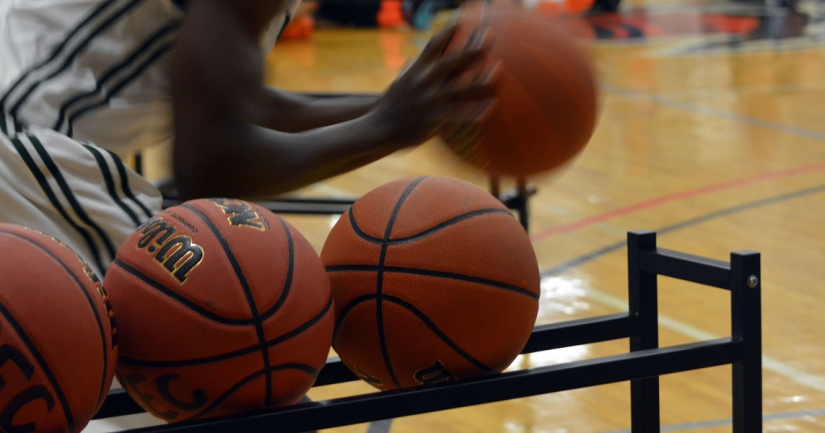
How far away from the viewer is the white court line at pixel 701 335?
8.32 ft

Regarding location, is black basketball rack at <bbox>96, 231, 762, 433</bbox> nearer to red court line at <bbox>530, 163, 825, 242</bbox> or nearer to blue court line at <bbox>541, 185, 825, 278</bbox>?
blue court line at <bbox>541, 185, 825, 278</bbox>

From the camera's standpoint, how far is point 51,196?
5.46 feet

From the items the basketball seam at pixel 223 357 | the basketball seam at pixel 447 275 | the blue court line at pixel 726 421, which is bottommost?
the blue court line at pixel 726 421

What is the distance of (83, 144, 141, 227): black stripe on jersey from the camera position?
171cm

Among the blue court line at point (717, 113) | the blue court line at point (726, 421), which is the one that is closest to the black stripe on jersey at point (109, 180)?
the blue court line at point (726, 421)

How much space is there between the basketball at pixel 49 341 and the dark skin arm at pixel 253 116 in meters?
0.31

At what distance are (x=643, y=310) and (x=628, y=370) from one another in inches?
12.3

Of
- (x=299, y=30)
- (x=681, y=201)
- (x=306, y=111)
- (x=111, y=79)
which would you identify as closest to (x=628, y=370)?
(x=306, y=111)

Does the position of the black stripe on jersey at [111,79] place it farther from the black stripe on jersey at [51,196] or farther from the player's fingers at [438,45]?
the player's fingers at [438,45]

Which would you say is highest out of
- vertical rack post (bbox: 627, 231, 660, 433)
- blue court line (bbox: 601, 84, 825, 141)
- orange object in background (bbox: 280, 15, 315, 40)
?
vertical rack post (bbox: 627, 231, 660, 433)

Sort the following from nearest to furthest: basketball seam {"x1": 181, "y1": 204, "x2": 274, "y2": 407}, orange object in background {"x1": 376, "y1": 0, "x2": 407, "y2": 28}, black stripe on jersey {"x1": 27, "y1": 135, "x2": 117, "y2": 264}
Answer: basketball seam {"x1": 181, "y1": 204, "x2": 274, "y2": 407}
black stripe on jersey {"x1": 27, "y1": 135, "x2": 117, "y2": 264}
orange object in background {"x1": 376, "y1": 0, "x2": 407, "y2": 28}

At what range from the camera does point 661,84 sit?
7227 millimetres

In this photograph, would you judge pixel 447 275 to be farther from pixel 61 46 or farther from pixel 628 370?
pixel 61 46

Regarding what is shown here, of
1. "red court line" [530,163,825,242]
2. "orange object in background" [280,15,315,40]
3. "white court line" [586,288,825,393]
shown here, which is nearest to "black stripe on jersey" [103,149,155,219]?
"white court line" [586,288,825,393]
